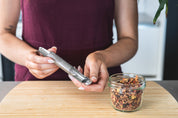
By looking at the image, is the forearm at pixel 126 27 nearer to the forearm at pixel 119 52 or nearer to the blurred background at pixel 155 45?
the forearm at pixel 119 52

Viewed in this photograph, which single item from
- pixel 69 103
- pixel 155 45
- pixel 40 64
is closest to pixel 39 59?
pixel 40 64

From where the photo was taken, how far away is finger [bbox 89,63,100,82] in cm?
65

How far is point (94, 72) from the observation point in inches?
26.2

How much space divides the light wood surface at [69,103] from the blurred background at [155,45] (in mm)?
1280

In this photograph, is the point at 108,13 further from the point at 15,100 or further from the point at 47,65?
the point at 15,100

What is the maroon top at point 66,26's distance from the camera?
912 mm

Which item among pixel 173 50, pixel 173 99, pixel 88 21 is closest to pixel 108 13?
pixel 88 21

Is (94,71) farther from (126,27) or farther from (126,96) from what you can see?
(126,27)

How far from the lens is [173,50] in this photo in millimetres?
2125

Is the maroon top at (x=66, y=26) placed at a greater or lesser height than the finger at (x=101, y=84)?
greater

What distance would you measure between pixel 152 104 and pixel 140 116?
8cm

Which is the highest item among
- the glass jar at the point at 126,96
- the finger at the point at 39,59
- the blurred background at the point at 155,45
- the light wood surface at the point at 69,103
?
the finger at the point at 39,59

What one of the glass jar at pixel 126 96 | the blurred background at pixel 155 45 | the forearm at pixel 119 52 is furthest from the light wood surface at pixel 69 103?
the blurred background at pixel 155 45

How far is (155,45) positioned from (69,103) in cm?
A: 156
